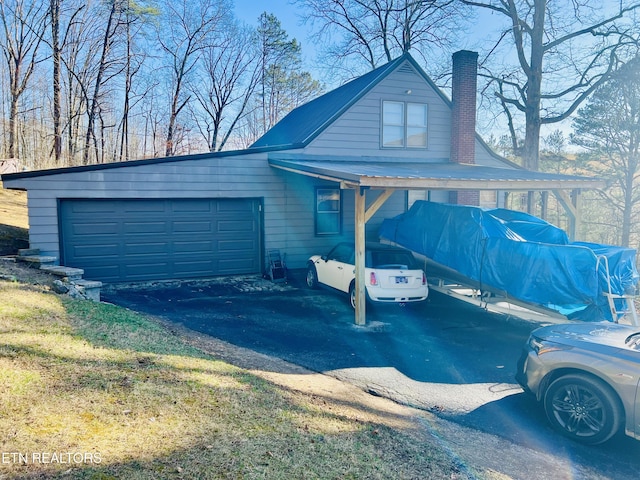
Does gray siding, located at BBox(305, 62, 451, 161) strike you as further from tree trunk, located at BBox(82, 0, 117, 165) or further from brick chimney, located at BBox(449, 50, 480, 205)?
tree trunk, located at BBox(82, 0, 117, 165)

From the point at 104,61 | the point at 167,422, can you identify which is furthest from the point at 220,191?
the point at 104,61

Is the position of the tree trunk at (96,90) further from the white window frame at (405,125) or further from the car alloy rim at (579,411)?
the car alloy rim at (579,411)

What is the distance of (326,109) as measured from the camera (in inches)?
602

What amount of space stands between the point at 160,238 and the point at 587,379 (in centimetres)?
1022

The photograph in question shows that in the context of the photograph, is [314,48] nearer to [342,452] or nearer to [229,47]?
[229,47]

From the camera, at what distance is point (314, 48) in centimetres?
2883

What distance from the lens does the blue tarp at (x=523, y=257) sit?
23.3 feet

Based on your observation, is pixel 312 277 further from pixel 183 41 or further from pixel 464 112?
pixel 183 41

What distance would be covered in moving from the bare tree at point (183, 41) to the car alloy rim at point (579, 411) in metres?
29.5

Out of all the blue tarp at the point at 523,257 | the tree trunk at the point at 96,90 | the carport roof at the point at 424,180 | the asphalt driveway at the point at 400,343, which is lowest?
the asphalt driveway at the point at 400,343

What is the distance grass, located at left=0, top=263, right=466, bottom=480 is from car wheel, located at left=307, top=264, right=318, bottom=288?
5.95 metres

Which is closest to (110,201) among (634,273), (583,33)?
(634,273)

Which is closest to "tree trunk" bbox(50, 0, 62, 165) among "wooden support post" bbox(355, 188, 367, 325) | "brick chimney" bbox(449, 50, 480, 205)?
"brick chimney" bbox(449, 50, 480, 205)

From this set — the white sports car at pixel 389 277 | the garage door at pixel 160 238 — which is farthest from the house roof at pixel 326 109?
the white sports car at pixel 389 277
